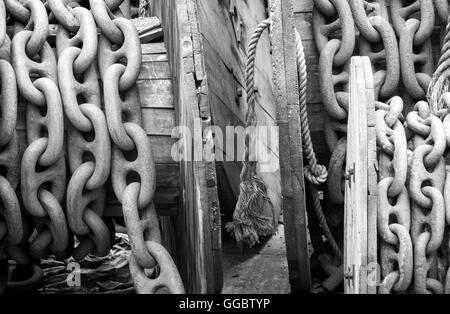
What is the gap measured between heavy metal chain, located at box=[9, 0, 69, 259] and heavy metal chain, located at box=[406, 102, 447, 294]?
1349 millimetres

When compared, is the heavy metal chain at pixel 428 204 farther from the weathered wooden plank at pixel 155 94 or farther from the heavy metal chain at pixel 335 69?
the weathered wooden plank at pixel 155 94

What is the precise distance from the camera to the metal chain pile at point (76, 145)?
10.6 feet

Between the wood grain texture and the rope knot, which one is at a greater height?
the wood grain texture

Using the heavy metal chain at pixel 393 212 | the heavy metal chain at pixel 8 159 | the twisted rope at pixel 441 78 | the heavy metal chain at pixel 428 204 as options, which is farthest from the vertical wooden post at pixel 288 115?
the heavy metal chain at pixel 8 159

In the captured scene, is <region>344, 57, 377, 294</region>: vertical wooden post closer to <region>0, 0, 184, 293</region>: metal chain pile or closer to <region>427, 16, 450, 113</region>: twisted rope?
<region>427, 16, 450, 113</region>: twisted rope

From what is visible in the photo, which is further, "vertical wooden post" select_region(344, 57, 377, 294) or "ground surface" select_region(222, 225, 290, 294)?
"ground surface" select_region(222, 225, 290, 294)

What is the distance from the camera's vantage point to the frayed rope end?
4164 millimetres

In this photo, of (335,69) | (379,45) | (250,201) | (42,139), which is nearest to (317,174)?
(250,201)

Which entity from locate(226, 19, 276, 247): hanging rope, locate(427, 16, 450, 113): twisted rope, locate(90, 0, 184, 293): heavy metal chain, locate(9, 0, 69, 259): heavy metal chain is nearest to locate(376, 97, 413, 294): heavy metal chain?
locate(427, 16, 450, 113): twisted rope

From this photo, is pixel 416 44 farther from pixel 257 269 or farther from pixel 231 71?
pixel 257 269

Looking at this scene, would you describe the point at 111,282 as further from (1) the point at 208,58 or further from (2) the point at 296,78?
(2) the point at 296,78

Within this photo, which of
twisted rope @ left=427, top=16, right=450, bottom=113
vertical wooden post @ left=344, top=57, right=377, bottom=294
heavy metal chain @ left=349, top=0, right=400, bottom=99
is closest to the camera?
vertical wooden post @ left=344, top=57, right=377, bottom=294

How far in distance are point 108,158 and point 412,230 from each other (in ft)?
3.90

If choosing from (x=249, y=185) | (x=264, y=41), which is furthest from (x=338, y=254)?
(x=264, y=41)
